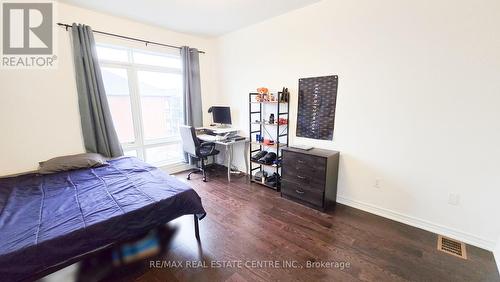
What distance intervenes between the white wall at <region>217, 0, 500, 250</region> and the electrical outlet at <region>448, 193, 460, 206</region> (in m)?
0.03

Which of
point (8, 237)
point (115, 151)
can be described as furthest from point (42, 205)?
point (115, 151)

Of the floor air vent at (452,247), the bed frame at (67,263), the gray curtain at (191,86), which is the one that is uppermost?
the gray curtain at (191,86)

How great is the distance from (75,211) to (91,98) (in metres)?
1.78

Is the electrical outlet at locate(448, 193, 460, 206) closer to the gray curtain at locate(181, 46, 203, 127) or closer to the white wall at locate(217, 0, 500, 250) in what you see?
the white wall at locate(217, 0, 500, 250)

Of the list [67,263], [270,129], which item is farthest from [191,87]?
[67,263]

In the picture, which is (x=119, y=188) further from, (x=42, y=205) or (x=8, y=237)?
(x=8, y=237)

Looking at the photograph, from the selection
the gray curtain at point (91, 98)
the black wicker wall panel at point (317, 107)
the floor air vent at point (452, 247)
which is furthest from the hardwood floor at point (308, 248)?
the gray curtain at point (91, 98)

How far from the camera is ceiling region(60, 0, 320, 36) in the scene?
254cm

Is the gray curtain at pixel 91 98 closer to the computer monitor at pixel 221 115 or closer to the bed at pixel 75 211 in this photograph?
the bed at pixel 75 211

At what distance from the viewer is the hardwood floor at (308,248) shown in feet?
5.33

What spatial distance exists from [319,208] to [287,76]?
1.83m

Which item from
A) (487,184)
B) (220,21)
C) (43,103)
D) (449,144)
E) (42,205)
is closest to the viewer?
(42,205)

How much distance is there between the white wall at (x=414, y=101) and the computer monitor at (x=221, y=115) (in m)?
1.38

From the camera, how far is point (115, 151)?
297 centimetres
